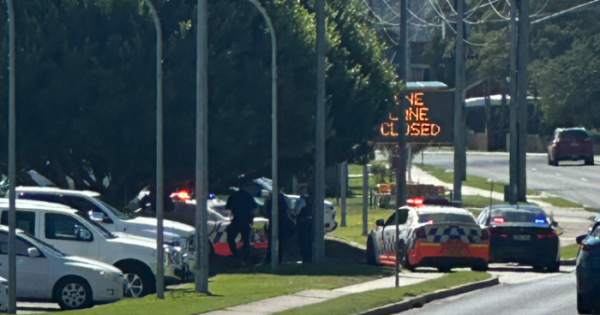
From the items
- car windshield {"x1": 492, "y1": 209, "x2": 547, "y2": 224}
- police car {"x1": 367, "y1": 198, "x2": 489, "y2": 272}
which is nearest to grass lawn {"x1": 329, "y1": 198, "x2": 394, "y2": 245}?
car windshield {"x1": 492, "y1": 209, "x2": 547, "y2": 224}

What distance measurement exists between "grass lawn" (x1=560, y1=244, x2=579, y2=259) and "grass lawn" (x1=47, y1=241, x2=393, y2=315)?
523 centimetres

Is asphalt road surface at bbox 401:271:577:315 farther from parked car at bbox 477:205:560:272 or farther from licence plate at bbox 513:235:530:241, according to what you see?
licence plate at bbox 513:235:530:241

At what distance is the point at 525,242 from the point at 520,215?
1006 mm

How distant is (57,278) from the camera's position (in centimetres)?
1848

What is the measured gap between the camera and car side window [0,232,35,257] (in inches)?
729

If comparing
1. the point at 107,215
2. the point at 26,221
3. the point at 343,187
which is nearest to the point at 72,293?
the point at 26,221

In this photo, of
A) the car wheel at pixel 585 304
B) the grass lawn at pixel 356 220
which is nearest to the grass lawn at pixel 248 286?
the car wheel at pixel 585 304

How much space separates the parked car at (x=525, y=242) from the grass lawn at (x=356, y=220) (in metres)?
7.57

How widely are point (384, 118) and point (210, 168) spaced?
6.91m

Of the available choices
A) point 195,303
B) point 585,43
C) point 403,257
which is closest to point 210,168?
point 403,257

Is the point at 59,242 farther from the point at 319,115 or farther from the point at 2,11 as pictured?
the point at 2,11

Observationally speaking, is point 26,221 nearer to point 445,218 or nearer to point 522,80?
point 445,218

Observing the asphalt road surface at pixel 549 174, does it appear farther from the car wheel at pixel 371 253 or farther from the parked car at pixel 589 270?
the parked car at pixel 589 270

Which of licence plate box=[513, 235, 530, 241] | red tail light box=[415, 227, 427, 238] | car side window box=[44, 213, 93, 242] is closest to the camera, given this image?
car side window box=[44, 213, 93, 242]
